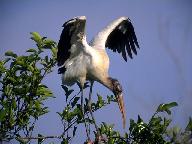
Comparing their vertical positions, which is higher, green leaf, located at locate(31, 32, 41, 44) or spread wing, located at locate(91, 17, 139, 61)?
spread wing, located at locate(91, 17, 139, 61)

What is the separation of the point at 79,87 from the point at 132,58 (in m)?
1.57

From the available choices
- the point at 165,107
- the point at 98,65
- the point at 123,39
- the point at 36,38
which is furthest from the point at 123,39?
the point at 165,107

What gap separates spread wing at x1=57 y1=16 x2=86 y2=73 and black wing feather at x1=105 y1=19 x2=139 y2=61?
1.44 m

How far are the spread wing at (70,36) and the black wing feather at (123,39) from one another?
4.71 feet

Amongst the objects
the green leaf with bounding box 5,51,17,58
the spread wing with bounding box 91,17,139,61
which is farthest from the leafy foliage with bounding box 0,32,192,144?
the spread wing with bounding box 91,17,139,61

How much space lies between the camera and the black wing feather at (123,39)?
6.50 m

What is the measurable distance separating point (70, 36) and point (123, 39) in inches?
67.5

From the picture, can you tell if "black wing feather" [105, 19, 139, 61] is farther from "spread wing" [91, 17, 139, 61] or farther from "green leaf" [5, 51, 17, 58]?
"green leaf" [5, 51, 17, 58]

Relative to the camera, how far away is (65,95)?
13.5 feet

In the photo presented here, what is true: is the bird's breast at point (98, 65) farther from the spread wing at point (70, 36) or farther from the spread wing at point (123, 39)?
the spread wing at point (123, 39)

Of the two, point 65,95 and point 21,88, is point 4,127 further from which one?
point 65,95

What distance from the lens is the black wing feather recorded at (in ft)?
21.3

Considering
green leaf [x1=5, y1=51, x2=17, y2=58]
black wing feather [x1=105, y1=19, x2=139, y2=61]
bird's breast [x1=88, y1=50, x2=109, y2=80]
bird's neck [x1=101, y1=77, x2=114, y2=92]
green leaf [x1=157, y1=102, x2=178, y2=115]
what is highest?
black wing feather [x1=105, y1=19, x2=139, y2=61]


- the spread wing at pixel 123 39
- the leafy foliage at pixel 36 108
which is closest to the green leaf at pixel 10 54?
the leafy foliage at pixel 36 108
